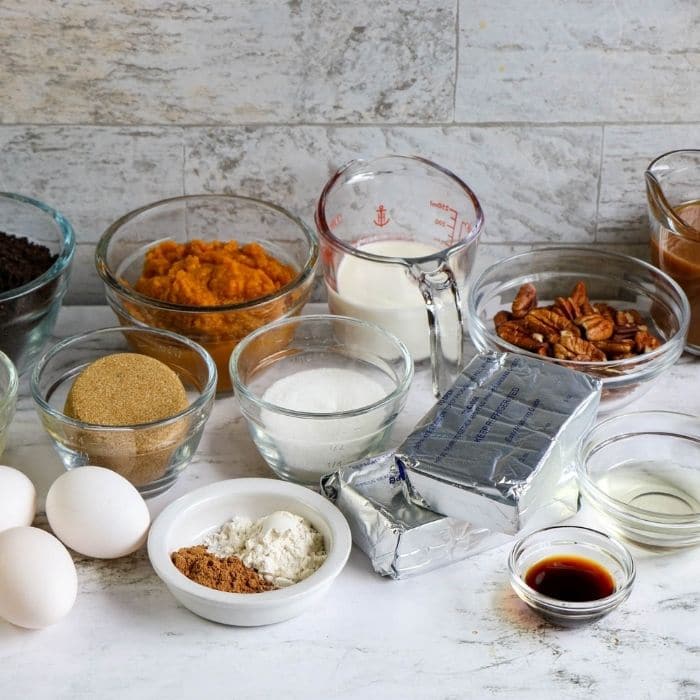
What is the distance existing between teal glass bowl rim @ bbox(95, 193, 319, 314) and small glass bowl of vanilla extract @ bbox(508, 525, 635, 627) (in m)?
0.48

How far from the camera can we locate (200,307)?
146cm

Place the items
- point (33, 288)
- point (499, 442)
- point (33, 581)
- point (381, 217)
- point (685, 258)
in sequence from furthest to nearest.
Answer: point (381, 217), point (685, 258), point (33, 288), point (499, 442), point (33, 581)

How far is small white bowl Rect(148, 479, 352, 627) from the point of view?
3.81 feet

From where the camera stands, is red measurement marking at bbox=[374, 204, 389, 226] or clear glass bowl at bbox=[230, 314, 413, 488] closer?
clear glass bowl at bbox=[230, 314, 413, 488]

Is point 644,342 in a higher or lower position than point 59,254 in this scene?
lower

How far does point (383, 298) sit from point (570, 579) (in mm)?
495

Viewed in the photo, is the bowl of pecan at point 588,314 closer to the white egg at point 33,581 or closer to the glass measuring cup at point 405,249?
the glass measuring cup at point 405,249

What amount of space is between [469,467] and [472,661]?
0.20m

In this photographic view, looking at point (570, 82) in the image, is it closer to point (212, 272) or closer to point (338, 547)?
point (212, 272)

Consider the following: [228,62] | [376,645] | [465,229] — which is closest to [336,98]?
[228,62]

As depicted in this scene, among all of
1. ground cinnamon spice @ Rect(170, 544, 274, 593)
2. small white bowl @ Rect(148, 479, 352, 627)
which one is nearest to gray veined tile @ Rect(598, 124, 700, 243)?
small white bowl @ Rect(148, 479, 352, 627)

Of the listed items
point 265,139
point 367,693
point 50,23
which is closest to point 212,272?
point 265,139

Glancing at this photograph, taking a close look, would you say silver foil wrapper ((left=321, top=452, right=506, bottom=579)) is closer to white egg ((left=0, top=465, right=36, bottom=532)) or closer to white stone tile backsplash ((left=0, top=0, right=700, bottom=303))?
white egg ((left=0, top=465, right=36, bottom=532))

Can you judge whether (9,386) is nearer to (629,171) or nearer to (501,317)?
(501,317)
